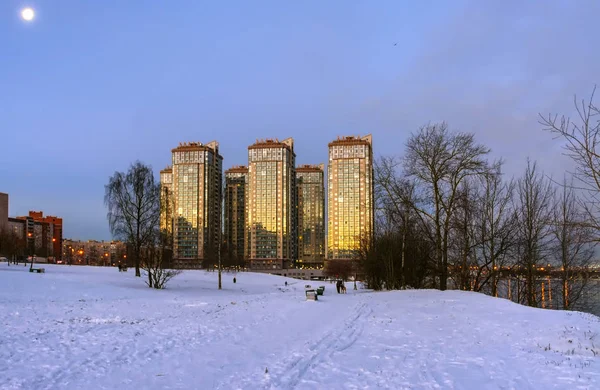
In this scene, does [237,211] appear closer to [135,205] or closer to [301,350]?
[135,205]

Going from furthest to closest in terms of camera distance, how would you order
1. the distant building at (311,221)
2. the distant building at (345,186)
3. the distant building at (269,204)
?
the distant building at (311,221) < the distant building at (269,204) < the distant building at (345,186)

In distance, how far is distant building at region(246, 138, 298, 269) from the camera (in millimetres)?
→ 158750

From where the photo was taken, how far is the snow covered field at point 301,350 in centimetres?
745

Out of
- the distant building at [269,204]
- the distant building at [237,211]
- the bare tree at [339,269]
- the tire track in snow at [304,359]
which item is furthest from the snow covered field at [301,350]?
the distant building at [237,211]

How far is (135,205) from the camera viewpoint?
42.2 m

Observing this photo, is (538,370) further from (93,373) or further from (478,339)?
→ (93,373)

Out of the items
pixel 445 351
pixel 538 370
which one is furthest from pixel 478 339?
pixel 538 370

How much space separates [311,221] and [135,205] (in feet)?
508

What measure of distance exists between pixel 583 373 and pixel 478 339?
12.0 feet

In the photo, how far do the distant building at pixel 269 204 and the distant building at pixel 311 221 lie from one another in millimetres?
32612

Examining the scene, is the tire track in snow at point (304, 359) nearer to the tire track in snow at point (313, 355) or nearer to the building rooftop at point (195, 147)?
the tire track in snow at point (313, 355)

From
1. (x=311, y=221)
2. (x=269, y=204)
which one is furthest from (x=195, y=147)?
(x=311, y=221)

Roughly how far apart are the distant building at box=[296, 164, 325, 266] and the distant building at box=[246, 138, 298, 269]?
1284 inches

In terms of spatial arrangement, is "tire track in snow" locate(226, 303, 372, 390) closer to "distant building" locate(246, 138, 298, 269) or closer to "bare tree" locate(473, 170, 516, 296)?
"bare tree" locate(473, 170, 516, 296)
